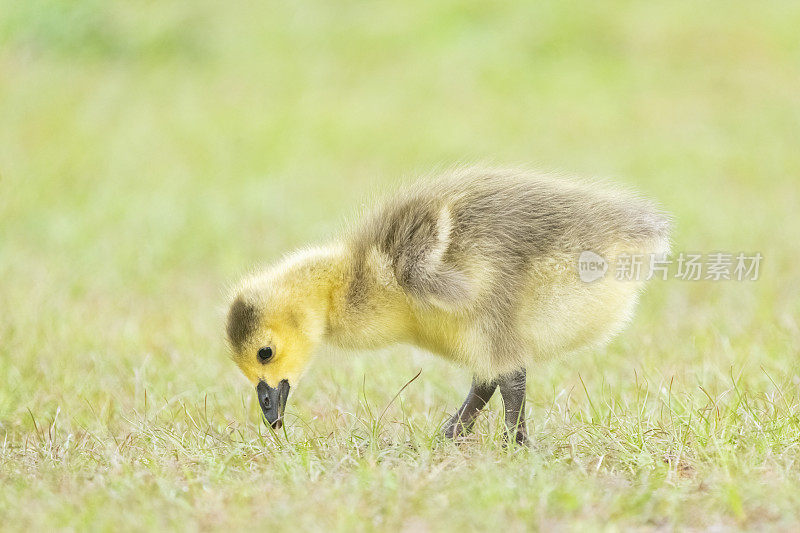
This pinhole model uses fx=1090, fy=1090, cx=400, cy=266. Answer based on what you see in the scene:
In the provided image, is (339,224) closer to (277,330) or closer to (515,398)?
(277,330)

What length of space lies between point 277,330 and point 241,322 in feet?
0.37

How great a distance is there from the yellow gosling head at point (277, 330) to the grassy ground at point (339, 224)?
0.17m

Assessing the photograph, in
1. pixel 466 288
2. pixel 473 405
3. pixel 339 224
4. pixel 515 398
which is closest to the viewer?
pixel 466 288

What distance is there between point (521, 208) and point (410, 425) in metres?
0.75

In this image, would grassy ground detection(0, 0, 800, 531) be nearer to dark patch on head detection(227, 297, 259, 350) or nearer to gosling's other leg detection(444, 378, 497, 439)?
gosling's other leg detection(444, 378, 497, 439)

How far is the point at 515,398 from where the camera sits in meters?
3.33

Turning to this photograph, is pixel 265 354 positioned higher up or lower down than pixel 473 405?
higher up

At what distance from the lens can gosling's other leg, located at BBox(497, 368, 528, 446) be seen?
130 inches

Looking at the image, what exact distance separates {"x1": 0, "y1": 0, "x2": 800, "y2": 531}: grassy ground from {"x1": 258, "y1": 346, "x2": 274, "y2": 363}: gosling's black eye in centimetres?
23

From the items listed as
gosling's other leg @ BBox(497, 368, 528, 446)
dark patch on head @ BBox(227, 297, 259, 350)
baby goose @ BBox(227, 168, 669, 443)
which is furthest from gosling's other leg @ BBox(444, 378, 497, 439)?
dark patch on head @ BBox(227, 297, 259, 350)

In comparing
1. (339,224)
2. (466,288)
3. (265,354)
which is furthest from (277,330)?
(339,224)

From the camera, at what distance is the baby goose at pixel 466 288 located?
3.24 meters

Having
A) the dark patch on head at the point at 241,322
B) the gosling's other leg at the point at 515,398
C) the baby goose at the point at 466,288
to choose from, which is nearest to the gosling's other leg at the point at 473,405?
the baby goose at the point at 466,288

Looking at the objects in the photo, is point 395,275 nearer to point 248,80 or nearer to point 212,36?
point 248,80
